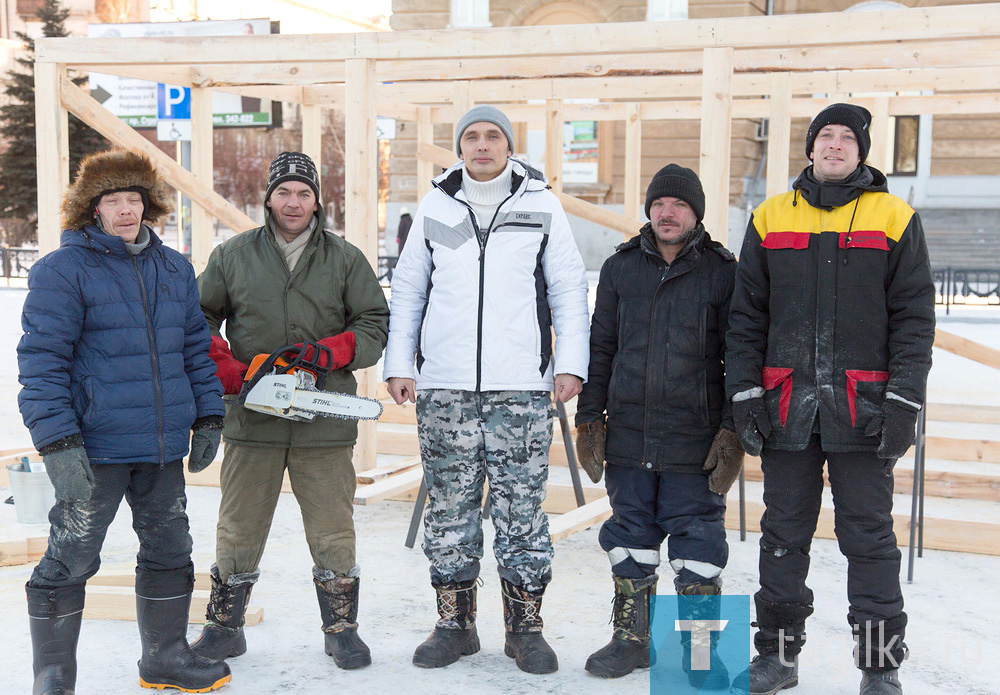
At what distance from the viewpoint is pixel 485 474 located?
3.68 meters

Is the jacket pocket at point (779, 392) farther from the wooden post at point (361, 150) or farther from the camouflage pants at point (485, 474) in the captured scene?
the wooden post at point (361, 150)

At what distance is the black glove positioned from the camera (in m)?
3.29

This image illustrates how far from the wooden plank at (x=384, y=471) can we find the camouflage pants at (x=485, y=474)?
6.42 feet

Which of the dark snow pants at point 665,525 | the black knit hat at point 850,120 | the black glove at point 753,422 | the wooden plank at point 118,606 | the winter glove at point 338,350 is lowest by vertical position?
the wooden plank at point 118,606

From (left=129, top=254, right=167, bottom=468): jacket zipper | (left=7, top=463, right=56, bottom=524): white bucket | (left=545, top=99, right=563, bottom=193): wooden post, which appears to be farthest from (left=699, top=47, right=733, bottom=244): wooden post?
(left=545, top=99, right=563, bottom=193): wooden post

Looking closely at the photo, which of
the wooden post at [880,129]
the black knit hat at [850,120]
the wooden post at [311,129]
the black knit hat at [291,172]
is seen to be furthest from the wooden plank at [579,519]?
the wooden post at [880,129]

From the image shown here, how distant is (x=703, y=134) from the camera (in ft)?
16.5

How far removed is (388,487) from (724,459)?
2.41 m

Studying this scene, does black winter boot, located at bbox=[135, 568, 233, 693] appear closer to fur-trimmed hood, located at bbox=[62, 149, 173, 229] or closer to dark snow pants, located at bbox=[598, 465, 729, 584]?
fur-trimmed hood, located at bbox=[62, 149, 173, 229]

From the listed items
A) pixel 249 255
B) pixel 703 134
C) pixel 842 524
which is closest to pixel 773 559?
pixel 842 524

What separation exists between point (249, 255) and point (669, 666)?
78.8 inches

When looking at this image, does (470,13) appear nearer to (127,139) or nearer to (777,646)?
(127,139)

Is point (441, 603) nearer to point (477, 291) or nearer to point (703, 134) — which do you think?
point (477, 291)

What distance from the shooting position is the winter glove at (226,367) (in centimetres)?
352
